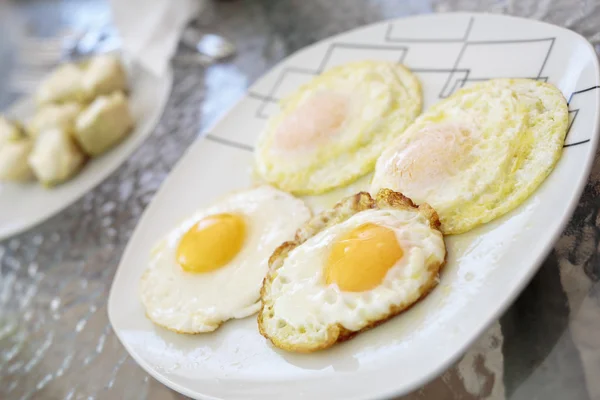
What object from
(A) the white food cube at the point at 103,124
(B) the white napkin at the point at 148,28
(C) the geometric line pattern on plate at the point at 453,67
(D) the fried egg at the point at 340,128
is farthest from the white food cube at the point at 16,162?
(D) the fried egg at the point at 340,128

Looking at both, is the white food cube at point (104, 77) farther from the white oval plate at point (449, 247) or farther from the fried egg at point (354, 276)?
the fried egg at point (354, 276)

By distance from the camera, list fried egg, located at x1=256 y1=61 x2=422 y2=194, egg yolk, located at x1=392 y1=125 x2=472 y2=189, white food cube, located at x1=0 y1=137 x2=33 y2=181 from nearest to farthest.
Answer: egg yolk, located at x1=392 y1=125 x2=472 y2=189 < fried egg, located at x1=256 y1=61 x2=422 y2=194 < white food cube, located at x1=0 y1=137 x2=33 y2=181

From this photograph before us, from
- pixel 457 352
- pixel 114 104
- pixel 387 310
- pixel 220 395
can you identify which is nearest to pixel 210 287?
pixel 220 395

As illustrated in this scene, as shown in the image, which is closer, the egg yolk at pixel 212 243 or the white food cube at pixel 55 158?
the egg yolk at pixel 212 243

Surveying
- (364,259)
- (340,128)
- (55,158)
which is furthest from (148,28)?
(364,259)

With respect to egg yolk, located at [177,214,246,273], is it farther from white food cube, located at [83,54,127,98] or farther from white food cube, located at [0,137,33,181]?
white food cube, located at [83,54,127,98]

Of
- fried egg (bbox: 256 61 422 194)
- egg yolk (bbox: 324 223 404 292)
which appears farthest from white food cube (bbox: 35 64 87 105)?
egg yolk (bbox: 324 223 404 292)
